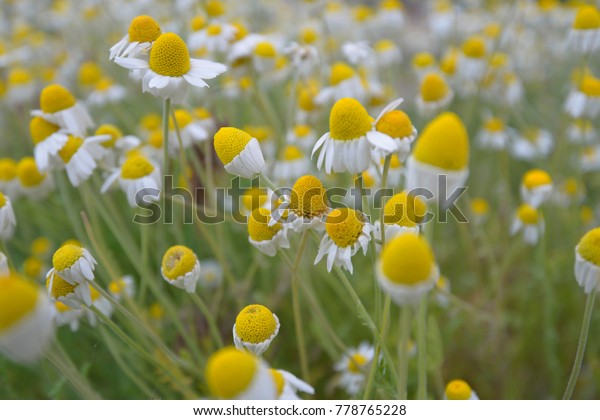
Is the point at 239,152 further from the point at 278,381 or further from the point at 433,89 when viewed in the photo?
the point at 433,89

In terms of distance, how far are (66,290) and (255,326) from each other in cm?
36

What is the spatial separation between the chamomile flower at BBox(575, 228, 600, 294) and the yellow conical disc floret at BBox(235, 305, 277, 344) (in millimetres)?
502

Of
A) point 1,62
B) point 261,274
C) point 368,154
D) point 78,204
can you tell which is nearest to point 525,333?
point 261,274

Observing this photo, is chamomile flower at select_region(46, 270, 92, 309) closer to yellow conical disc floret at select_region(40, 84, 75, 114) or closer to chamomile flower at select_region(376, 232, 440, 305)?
yellow conical disc floret at select_region(40, 84, 75, 114)

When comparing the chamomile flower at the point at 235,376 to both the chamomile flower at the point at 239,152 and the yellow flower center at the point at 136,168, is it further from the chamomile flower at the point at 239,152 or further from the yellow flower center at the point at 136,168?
the yellow flower center at the point at 136,168

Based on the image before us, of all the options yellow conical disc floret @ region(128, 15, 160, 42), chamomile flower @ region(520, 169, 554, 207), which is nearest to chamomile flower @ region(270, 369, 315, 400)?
yellow conical disc floret @ region(128, 15, 160, 42)

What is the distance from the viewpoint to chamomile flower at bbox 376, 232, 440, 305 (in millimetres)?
593

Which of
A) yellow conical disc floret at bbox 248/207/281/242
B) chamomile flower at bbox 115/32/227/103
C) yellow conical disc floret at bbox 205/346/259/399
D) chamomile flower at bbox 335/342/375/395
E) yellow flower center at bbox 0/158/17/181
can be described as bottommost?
Result: chamomile flower at bbox 335/342/375/395

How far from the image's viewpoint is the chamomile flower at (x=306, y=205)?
0.90 metres

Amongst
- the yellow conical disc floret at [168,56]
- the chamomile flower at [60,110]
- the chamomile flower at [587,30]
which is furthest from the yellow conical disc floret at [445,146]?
the chamomile flower at [587,30]

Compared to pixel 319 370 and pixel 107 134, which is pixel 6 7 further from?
A: pixel 319 370

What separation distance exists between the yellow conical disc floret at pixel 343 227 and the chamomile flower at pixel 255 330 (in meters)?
0.17
